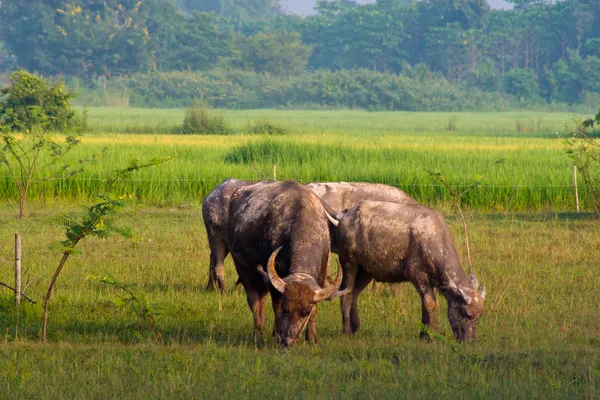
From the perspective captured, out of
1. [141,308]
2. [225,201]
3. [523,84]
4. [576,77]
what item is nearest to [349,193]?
[225,201]

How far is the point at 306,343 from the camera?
6840mm

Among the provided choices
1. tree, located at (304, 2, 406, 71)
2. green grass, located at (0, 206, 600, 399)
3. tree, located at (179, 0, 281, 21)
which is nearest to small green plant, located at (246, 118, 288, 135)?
green grass, located at (0, 206, 600, 399)

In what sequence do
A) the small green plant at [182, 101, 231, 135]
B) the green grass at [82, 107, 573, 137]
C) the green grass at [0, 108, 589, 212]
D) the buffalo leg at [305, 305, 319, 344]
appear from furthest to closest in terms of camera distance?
the green grass at [82, 107, 573, 137] → the small green plant at [182, 101, 231, 135] → the green grass at [0, 108, 589, 212] → the buffalo leg at [305, 305, 319, 344]

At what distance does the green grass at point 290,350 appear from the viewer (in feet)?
18.7

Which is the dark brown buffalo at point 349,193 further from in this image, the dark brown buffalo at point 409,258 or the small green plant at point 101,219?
the small green plant at point 101,219

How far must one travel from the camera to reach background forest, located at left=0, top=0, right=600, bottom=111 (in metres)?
58.7

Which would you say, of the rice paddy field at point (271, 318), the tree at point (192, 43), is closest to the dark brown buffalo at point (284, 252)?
the rice paddy field at point (271, 318)

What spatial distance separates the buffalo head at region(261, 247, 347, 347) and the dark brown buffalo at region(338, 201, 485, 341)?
2.55ft

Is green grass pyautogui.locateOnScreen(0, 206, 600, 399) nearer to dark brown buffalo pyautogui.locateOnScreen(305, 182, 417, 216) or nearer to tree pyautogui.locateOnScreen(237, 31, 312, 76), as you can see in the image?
dark brown buffalo pyautogui.locateOnScreen(305, 182, 417, 216)

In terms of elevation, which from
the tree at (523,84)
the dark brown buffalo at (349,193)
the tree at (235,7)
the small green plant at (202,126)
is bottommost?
the small green plant at (202,126)

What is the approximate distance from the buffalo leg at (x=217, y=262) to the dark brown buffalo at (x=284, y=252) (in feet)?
4.47

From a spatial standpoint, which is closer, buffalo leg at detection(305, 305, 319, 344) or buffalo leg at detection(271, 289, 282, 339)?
buffalo leg at detection(271, 289, 282, 339)

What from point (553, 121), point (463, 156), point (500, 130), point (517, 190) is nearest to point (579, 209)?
point (517, 190)

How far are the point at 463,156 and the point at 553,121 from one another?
26.4m
